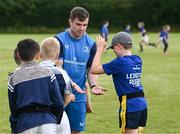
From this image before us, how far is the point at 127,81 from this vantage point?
7.30 m

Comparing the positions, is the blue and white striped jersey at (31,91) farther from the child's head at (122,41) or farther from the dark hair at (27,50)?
the child's head at (122,41)

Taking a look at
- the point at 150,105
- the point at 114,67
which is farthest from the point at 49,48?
the point at 150,105

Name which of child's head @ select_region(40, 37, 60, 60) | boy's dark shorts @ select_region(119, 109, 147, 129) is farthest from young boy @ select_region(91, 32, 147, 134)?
child's head @ select_region(40, 37, 60, 60)

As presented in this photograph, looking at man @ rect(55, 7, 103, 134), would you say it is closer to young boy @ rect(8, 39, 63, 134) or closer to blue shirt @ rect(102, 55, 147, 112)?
blue shirt @ rect(102, 55, 147, 112)

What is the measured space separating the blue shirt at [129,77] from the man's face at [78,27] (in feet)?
2.09

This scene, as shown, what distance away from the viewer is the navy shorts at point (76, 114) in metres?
7.38

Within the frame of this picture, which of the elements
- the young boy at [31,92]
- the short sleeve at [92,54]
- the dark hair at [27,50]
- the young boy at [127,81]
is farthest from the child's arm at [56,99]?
the short sleeve at [92,54]

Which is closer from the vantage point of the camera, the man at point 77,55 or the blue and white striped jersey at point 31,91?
the blue and white striped jersey at point 31,91

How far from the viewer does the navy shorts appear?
7.38 metres

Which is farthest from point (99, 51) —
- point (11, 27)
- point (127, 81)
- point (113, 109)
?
point (11, 27)

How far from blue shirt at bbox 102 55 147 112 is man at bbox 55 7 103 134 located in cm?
31

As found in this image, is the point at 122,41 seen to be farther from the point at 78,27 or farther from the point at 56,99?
the point at 56,99

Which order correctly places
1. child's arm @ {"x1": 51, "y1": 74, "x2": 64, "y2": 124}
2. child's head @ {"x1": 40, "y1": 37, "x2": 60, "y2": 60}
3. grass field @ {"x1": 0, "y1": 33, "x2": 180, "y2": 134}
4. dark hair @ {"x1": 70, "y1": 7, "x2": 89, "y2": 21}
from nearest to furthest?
child's arm @ {"x1": 51, "y1": 74, "x2": 64, "y2": 124}, child's head @ {"x1": 40, "y1": 37, "x2": 60, "y2": 60}, dark hair @ {"x1": 70, "y1": 7, "x2": 89, "y2": 21}, grass field @ {"x1": 0, "y1": 33, "x2": 180, "y2": 134}

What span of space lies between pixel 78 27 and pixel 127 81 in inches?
38.3
